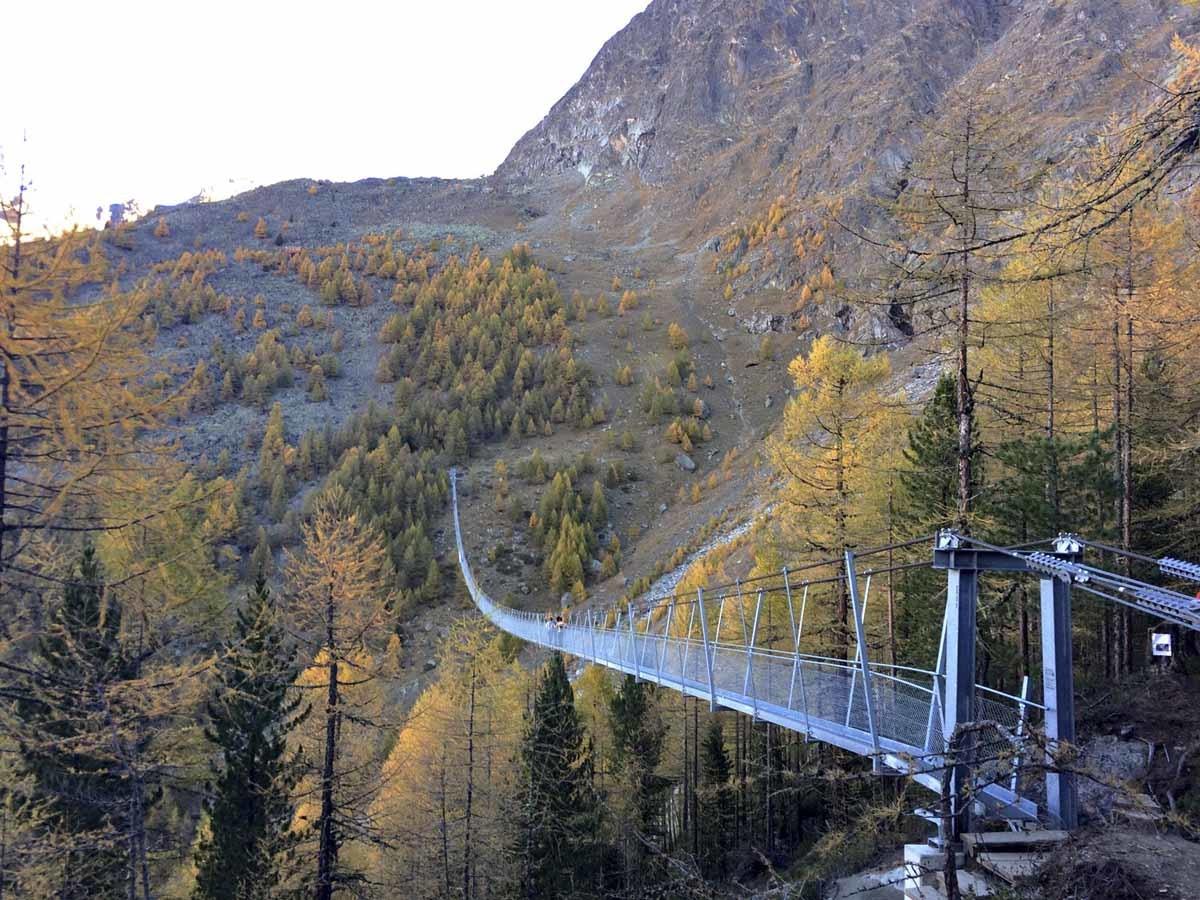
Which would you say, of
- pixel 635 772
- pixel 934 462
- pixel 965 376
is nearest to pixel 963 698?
pixel 965 376

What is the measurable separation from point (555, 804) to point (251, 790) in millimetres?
6655

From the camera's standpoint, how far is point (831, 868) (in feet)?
33.8

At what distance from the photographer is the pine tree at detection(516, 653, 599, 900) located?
51.5 feet

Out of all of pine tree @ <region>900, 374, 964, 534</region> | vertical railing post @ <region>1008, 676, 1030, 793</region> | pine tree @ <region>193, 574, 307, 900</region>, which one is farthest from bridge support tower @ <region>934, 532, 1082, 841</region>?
pine tree @ <region>193, 574, 307, 900</region>

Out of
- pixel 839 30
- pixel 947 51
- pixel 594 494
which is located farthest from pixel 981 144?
pixel 839 30

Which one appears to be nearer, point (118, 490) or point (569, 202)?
point (118, 490)

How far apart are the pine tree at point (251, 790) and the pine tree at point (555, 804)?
4719mm

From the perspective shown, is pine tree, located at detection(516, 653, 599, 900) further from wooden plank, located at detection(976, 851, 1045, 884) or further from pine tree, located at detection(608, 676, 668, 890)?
wooden plank, located at detection(976, 851, 1045, 884)

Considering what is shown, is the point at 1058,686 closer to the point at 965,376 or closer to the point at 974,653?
the point at 974,653

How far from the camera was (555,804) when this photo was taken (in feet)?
55.2

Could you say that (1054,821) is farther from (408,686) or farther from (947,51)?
(947,51)

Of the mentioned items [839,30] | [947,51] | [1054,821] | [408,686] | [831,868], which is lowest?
[408,686]

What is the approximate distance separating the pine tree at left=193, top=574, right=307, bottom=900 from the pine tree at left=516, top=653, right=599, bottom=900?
186 inches

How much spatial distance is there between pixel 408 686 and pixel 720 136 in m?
136
